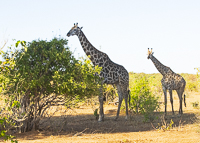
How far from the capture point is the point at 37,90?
8508mm

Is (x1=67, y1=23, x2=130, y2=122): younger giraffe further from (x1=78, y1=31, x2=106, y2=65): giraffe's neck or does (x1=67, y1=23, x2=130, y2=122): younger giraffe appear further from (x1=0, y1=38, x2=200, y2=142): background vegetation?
(x1=0, y1=38, x2=200, y2=142): background vegetation

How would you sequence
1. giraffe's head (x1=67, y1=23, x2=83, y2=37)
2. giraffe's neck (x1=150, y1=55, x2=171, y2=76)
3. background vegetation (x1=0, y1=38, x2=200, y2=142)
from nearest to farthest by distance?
1. background vegetation (x1=0, y1=38, x2=200, y2=142)
2. giraffe's head (x1=67, y1=23, x2=83, y2=37)
3. giraffe's neck (x1=150, y1=55, x2=171, y2=76)

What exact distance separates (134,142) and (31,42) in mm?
4327

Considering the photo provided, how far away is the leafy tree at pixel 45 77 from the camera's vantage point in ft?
26.1

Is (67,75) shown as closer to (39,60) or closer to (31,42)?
(39,60)

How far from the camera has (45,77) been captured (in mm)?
8172

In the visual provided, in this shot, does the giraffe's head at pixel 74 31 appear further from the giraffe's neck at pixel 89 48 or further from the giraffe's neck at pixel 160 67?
the giraffe's neck at pixel 160 67

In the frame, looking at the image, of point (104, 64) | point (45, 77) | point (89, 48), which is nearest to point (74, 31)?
point (89, 48)

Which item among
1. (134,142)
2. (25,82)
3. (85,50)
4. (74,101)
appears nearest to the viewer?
(134,142)

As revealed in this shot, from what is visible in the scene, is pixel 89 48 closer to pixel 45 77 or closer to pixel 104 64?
pixel 104 64

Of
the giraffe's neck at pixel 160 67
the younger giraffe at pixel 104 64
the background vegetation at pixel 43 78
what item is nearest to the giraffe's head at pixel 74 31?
the younger giraffe at pixel 104 64

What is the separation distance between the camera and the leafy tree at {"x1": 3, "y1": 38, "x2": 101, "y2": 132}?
7969mm

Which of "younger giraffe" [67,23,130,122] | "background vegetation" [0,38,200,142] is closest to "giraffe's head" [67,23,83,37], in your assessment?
"younger giraffe" [67,23,130,122]

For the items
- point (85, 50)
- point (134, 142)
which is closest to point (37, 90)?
point (134, 142)
